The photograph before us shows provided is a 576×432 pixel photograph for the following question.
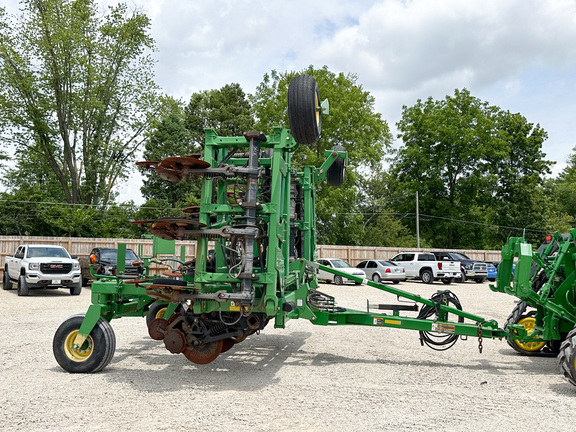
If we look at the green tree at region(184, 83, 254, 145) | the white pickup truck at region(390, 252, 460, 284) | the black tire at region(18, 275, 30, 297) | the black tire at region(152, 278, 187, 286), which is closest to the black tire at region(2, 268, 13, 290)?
the black tire at region(18, 275, 30, 297)

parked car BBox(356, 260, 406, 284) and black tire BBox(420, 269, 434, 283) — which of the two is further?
black tire BBox(420, 269, 434, 283)

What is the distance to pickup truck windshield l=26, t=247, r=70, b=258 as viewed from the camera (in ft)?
66.6

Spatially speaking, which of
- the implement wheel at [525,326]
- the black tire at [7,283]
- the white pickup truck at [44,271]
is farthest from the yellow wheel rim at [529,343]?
the black tire at [7,283]

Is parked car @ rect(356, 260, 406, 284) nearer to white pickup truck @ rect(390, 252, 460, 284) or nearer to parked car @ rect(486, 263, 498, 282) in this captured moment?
white pickup truck @ rect(390, 252, 460, 284)

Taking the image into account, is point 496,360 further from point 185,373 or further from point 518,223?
point 518,223

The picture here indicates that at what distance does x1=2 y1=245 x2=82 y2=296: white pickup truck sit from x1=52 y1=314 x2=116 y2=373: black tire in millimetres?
13457

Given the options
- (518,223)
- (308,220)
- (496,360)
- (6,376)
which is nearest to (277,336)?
(308,220)

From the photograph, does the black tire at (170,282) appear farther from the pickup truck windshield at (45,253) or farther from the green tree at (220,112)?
the green tree at (220,112)

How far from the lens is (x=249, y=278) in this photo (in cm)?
639

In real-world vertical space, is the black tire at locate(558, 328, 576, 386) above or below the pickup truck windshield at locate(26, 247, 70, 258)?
below

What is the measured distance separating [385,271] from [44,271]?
1731 cm

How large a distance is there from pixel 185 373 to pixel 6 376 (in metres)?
2.37

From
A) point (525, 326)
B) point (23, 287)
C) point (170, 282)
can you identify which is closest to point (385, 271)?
point (23, 287)

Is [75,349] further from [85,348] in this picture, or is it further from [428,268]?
[428,268]
